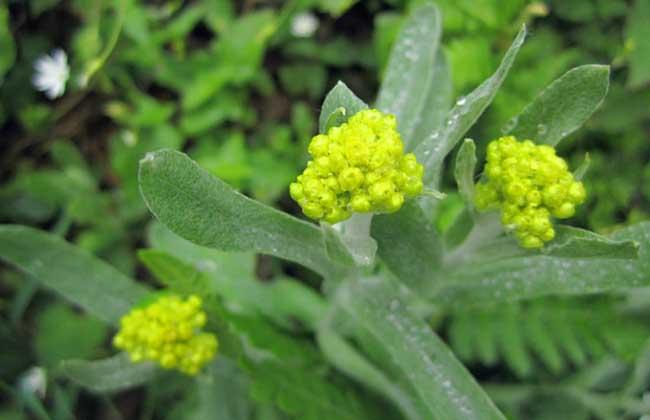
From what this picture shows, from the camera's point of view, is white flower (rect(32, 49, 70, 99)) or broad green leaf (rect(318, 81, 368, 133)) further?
white flower (rect(32, 49, 70, 99))

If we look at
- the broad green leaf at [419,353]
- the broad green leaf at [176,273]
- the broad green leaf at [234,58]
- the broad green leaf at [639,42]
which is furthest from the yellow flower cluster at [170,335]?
the broad green leaf at [639,42]

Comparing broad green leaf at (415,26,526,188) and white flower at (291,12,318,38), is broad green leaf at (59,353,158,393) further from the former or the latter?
white flower at (291,12,318,38)

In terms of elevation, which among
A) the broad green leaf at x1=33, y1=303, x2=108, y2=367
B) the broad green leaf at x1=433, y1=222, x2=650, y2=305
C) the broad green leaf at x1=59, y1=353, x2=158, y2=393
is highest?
the broad green leaf at x1=433, y1=222, x2=650, y2=305

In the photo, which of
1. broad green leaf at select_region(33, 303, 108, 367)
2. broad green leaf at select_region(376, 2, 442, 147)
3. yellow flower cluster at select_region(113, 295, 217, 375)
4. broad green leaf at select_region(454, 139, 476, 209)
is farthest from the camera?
broad green leaf at select_region(33, 303, 108, 367)

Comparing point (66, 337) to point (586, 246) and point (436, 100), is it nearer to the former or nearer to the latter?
point (436, 100)

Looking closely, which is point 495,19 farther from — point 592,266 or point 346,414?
point 346,414

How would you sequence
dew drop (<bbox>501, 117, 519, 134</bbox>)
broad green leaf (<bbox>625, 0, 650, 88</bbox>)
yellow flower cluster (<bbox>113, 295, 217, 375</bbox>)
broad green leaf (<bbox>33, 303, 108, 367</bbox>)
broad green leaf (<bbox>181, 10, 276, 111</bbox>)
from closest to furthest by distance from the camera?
1. dew drop (<bbox>501, 117, 519, 134</bbox>)
2. yellow flower cluster (<bbox>113, 295, 217, 375</bbox>)
3. broad green leaf (<bbox>625, 0, 650, 88</bbox>)
4. broad green leaf (<bbox>33, 303, 108, 367</bbox>)
5. broad green leaf (<bbox>181, 10, 276, 111</bbox>)

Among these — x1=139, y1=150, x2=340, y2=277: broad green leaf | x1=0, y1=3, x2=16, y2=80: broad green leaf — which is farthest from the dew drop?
x1=0, y1=3, x2=16, y2=80: broad green leaf
